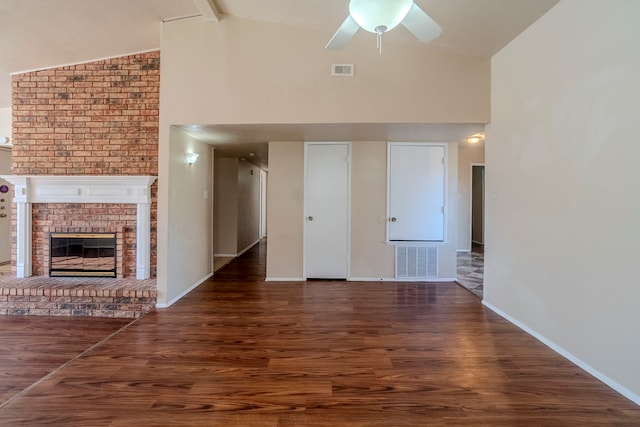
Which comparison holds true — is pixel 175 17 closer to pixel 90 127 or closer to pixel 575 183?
pixel 90 127

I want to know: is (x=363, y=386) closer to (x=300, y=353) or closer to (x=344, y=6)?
(x=300, y=353)

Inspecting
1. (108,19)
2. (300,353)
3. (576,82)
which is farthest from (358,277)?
(108,19)

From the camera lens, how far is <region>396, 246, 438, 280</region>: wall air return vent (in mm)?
4648

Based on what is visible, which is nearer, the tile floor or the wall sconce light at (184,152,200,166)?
the wall sconce light at (184,152,200,166)

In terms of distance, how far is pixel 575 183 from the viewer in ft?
7.61

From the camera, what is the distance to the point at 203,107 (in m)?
3.44

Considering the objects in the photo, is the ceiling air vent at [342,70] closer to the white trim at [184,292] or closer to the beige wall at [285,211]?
the beige wall at [285,211]

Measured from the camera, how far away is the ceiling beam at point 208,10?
3.08 m

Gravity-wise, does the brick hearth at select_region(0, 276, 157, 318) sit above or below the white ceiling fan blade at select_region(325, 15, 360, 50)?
below

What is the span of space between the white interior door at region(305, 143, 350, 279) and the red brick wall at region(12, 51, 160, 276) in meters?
2.20

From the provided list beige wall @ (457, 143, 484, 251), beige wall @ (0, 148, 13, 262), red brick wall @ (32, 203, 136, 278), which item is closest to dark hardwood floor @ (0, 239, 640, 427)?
red brick wall @ (32, 203, 136, 278)

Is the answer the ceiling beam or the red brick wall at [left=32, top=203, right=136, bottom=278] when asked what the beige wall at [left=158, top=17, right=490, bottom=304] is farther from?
the red brick wall at [left=32, top=203, right=136, bottom=278]

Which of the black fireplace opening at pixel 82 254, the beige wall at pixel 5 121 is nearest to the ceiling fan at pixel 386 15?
the black fireplace opening at pixel 82 254

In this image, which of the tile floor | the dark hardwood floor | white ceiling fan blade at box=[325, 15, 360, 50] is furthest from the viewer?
the tile floor
